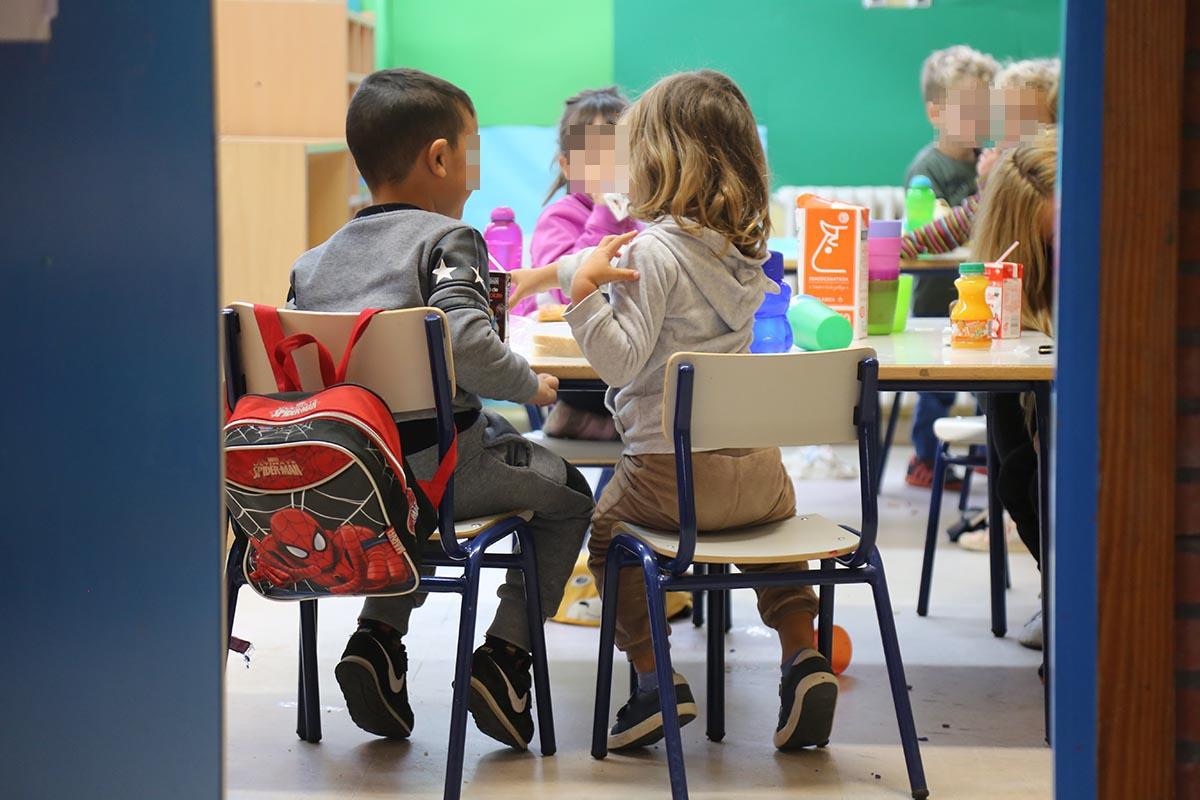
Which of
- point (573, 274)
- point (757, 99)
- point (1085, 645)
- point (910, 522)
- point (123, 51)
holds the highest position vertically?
point (757, 99)

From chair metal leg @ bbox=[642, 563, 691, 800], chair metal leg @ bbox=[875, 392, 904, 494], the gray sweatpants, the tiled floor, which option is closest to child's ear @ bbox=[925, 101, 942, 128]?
chair metal leg @ bbox=[875, 392, 904, 494]

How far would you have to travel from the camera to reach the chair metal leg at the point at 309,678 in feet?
8.04

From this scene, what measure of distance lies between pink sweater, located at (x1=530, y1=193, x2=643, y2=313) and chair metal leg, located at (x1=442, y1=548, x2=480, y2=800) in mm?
1131

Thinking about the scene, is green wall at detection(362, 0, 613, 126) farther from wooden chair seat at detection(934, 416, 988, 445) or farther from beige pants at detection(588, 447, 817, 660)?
beige pants at detection(588, 447, 817, 660)

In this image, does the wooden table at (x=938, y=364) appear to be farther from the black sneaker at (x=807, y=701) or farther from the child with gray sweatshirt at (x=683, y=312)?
the black sneaker at (x=807, y=701)

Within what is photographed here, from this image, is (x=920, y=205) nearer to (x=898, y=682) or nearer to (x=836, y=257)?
(x=836, y=257)

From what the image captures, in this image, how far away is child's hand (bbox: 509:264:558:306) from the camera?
2.77 m

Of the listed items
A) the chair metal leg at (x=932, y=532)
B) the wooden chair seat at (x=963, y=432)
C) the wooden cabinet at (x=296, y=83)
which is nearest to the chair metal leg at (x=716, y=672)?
the chair metal leg at (x=932, y=532)

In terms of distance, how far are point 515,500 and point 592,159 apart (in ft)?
3.75

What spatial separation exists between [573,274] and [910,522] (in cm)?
221

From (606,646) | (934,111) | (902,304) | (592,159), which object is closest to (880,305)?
(902,304)

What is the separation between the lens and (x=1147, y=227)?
1.35 metres

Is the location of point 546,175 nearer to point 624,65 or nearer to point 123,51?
point 624,65

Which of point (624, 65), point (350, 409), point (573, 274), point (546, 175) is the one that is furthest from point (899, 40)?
point (350, 409)
